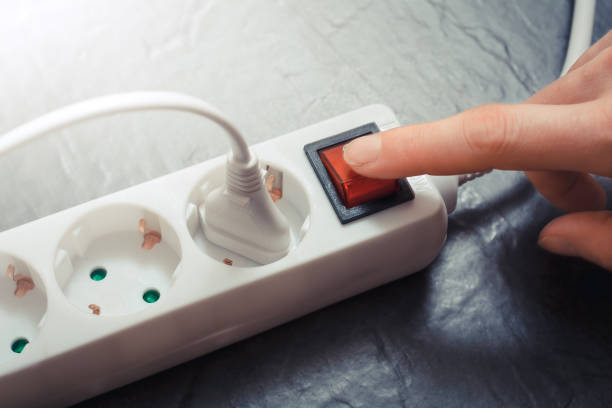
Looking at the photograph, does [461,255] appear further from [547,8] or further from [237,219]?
[547,8]

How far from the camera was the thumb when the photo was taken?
1.79ft

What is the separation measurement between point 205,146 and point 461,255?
0.29 metres

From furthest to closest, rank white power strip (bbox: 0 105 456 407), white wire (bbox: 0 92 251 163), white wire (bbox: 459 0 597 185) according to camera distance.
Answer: white wire (bbox: 459 0 597 185)
white power strip (bbox: 0 105 456 407)
white wire (bbox: 0 92 251 163)

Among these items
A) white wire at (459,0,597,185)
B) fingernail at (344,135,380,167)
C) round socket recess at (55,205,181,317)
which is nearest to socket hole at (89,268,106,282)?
round socket recess at (55,205,181,317)

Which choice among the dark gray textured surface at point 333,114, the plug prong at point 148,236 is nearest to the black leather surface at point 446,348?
the dark gray textured surface at point 333,114

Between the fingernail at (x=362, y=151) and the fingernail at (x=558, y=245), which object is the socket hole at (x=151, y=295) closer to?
the fingernail at (x=362, y=151)

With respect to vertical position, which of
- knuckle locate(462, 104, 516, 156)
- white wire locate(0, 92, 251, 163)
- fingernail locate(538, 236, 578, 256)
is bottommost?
fingernail locate(538, 236, 578, 256)

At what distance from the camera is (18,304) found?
535mm

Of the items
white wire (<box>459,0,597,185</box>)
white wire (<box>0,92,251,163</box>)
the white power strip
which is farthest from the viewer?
white wire (<box>459,0,597,185</box>)

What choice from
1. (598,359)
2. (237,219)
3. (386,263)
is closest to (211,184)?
(237,219)

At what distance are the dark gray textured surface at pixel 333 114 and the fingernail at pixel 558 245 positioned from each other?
18 millimetres

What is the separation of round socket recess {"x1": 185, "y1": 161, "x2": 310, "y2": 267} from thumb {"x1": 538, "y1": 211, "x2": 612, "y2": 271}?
0.24 metres

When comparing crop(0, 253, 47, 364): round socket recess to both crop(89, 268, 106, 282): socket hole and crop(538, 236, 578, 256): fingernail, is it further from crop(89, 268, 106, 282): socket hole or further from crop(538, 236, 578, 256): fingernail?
crop(538, 236, 578, 256): fingernail

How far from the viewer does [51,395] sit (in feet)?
1.62
